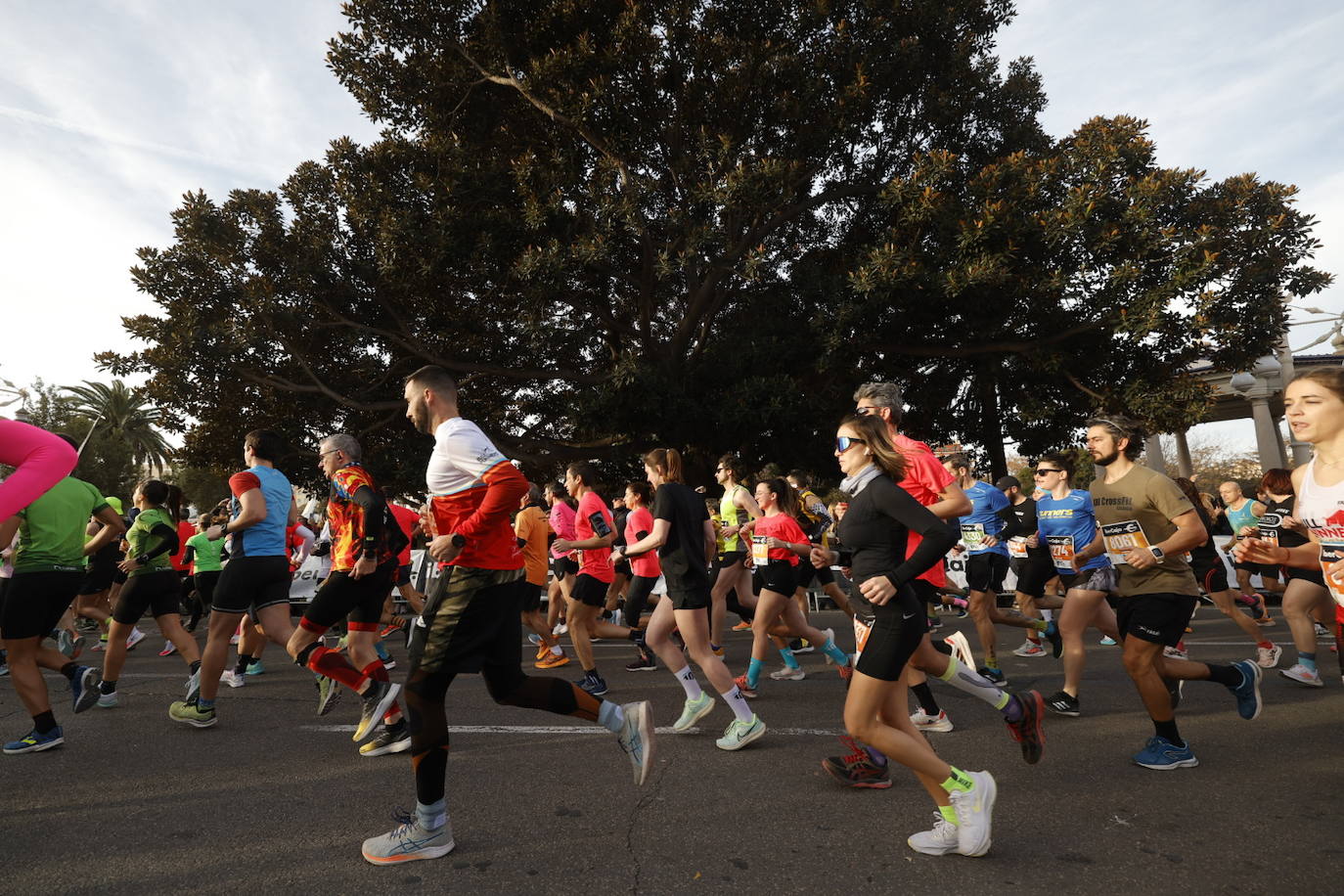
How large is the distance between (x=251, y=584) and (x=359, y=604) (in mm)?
969

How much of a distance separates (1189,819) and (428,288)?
50.0ft

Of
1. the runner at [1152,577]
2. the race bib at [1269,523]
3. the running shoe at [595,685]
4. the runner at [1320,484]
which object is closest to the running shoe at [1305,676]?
the race bib at [1269,523]

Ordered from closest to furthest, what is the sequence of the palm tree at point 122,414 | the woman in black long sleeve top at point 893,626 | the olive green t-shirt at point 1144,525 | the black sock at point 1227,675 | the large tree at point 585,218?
the woman in black long sleeve top at point 893,626 → the olive green t-shirt at point 1144,525 → the black sock at point 1227,675 → the large tree at point 585,218 → the palm tree at point 122,414

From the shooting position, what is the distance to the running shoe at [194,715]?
5332 mm

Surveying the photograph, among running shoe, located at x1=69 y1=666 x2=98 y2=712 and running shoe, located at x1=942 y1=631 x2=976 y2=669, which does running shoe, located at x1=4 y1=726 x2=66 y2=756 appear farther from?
running shoe, located at x1=942 y1=631 x2=976 y2=669

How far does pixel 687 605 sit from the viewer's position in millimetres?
5027

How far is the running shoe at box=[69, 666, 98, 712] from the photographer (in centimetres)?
520

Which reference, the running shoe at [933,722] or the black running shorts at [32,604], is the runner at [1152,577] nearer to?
the running shoe at [933,722]

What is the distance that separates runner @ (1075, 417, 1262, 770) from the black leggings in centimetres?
303

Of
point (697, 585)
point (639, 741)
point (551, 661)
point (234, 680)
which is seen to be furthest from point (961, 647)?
point (234, 680)

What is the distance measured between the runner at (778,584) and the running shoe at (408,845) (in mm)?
3239

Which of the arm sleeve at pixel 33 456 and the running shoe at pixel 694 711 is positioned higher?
the arm sleeve at pixel 33 456

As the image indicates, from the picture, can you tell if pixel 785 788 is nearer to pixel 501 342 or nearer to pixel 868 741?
pixel 868 741

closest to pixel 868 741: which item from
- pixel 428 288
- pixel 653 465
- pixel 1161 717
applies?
pixel 1161 717
